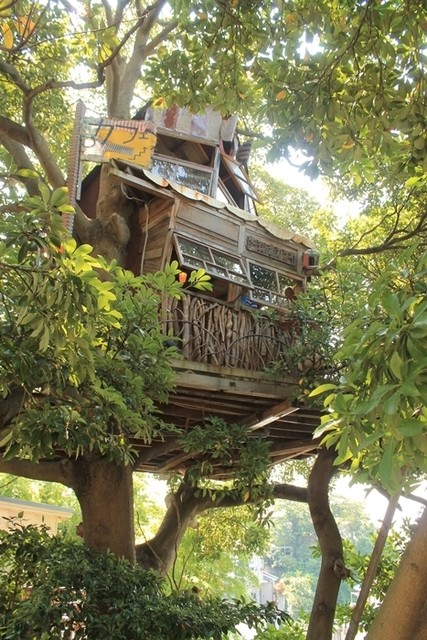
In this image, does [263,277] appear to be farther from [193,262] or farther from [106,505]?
[106,505]

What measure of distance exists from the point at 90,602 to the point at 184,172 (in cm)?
568

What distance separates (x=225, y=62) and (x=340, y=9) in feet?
2.74

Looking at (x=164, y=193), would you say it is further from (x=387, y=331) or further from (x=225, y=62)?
(x=387, y=331)

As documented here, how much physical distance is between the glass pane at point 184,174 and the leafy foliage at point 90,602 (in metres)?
4.82

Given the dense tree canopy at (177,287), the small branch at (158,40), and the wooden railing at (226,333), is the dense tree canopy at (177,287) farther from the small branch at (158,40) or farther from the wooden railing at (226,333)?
the small branch at (158,40)

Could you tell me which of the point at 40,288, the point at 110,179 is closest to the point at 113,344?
the point at 40,288

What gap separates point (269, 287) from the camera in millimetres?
7887

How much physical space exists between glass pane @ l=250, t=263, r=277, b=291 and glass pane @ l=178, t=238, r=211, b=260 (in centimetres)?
76

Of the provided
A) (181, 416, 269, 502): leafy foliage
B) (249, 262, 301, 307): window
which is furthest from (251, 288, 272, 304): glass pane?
(181, 416, 269, 502): leafy foliage

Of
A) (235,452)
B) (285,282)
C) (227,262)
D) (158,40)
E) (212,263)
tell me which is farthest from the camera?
(158,40)

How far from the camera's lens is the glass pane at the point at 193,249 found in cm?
718

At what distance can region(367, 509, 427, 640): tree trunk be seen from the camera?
3023 millimetres

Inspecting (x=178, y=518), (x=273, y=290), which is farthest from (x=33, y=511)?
(x=273, y=290)

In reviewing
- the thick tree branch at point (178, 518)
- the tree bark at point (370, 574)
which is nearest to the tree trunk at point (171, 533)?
the thick tree branch at point (178, 518)
